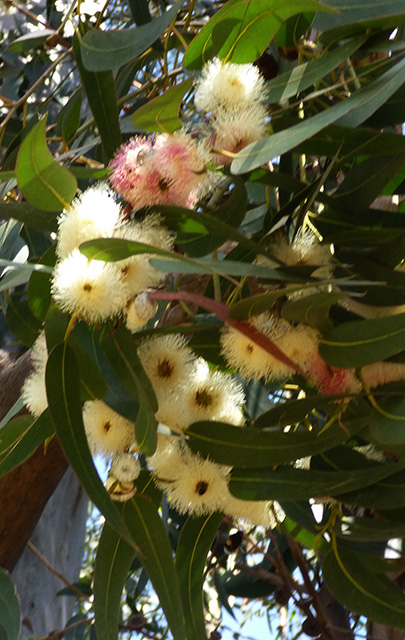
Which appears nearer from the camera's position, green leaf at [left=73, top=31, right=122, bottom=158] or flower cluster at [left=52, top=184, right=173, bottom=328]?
flower cluster at [left=52, top=184, right=173, bottom=328]

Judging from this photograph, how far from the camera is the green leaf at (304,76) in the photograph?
2.31ft

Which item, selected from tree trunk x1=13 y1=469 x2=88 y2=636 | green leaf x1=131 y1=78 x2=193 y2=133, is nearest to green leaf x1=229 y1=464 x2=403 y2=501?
green leaf x1=131 y1=78 x2=193 y2=133

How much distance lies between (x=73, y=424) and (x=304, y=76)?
379 mm

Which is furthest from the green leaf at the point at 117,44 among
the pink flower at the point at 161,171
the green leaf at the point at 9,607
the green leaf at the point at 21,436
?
the green leaf at the point at 9,607

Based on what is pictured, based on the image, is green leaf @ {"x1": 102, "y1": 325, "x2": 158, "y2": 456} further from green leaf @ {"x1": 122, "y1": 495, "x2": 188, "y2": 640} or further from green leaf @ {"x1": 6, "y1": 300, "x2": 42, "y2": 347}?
green leaf @ {"x1": 6, "y1": 300, "x2": 42, "y2": 347}

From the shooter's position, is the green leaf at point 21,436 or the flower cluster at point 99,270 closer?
the flower cluster at point 99,270

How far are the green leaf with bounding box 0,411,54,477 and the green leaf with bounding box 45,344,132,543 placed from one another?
0.10 m

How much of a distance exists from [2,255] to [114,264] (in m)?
0.36

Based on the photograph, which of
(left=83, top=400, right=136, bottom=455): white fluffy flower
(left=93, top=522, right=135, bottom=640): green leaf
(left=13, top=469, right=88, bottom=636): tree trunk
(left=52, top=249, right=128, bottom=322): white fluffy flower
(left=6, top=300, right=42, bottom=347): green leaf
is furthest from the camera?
(left=13, top=469, right=88, bottom=636): tree trunk

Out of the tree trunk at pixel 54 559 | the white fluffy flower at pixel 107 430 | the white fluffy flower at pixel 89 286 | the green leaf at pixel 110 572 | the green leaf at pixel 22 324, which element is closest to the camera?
the white fluffy flower at pixel 89 286

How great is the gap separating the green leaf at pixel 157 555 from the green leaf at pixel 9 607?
0.21 metres

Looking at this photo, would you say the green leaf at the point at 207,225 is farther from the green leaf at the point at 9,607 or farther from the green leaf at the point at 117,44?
the green leaf at the point at 9,607

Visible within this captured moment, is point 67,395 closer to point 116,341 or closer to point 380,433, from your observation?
point 116,341

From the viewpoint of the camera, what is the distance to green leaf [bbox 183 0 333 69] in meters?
0.67
